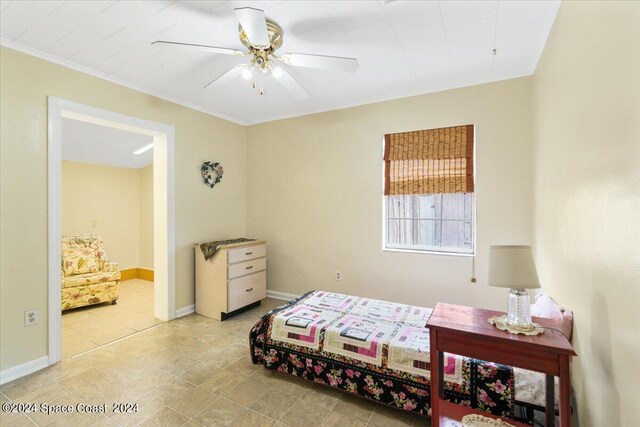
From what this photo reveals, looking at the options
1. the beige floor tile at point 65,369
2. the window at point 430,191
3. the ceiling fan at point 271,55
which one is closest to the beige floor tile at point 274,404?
the beige floor tile at point 65,369

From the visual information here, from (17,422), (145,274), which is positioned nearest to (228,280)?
(17,422)

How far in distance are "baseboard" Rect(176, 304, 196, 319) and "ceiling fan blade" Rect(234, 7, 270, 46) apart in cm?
321

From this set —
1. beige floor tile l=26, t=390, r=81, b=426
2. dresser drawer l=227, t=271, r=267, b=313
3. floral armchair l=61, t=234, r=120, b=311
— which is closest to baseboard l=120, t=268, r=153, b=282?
floral armchair l=61, t=234, r=120, b=311

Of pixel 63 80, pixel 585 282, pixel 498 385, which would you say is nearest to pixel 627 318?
pixel 585 282

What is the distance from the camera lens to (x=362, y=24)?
6.86 ft

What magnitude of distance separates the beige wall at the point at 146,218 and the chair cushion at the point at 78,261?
1246 mm

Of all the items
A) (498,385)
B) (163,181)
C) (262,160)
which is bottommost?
(498,385)

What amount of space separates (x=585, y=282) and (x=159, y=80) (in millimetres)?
3843

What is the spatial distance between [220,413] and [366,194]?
2659 mm

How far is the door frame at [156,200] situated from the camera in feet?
8.20

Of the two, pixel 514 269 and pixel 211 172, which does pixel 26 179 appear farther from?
pixel 514 269

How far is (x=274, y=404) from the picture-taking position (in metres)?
1.97

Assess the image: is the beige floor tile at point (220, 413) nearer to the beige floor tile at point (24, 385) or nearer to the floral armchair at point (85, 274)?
the beige floor tile at point (24, 385)

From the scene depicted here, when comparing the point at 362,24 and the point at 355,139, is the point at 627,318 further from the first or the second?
the point at 355,139
